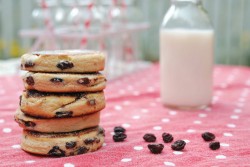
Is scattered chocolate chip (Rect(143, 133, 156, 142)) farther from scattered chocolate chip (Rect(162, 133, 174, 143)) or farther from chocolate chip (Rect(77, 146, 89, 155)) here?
chocolate chip (Rect(77, 146, 89, 155))

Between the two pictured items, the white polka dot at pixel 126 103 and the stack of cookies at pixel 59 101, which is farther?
the white polka dot at pixel 126 103

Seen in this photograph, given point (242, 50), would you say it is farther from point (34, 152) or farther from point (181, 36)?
point (34, 152)

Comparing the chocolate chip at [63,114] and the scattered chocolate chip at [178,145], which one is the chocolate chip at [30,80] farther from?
the scattered chocolate chip at [178,145]

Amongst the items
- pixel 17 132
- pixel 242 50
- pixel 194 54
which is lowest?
pixel 242 50

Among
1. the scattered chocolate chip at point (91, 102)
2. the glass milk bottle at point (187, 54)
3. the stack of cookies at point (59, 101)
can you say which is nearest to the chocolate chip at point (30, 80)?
the stack of cookies at point (59, 101)

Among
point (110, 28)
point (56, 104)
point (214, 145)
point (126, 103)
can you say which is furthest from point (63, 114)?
point (110, 28)

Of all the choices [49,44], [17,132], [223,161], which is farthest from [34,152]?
Answer: [49,44]
